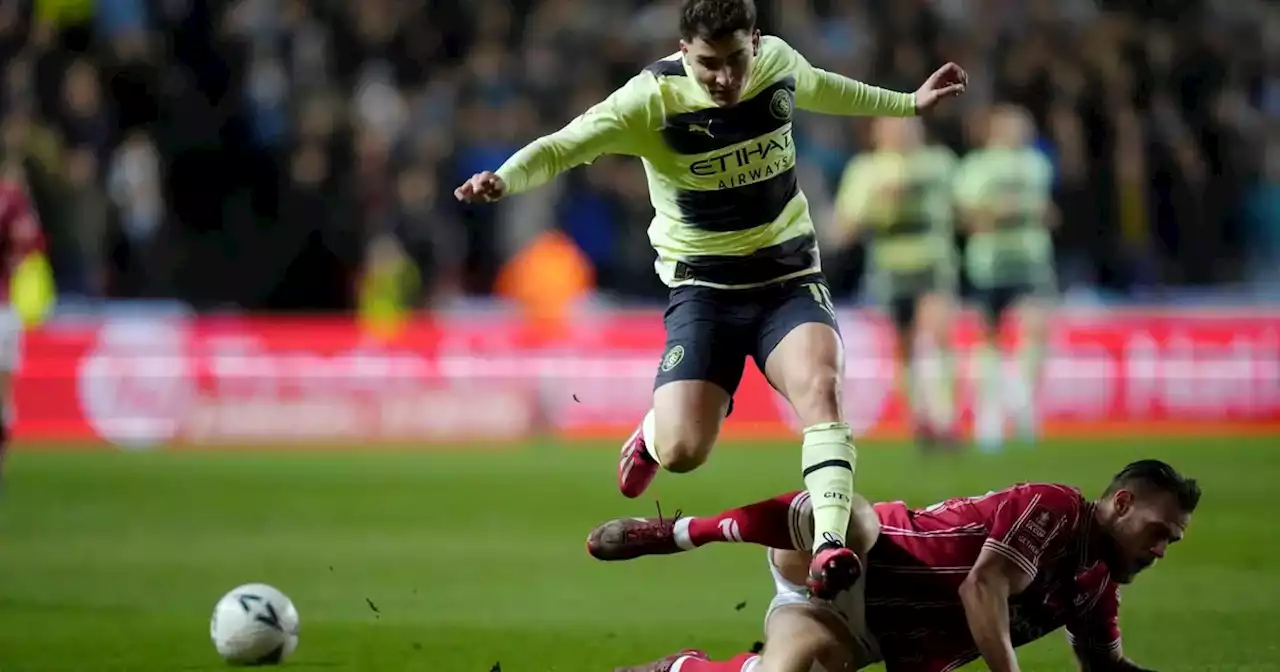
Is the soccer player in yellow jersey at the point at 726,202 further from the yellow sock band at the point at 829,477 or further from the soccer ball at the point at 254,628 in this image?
the soccer ball at the point at 254,628

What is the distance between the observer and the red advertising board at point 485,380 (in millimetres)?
18047

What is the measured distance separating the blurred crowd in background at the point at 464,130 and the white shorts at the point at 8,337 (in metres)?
4.85

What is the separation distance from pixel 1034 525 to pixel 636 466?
2.40 meters

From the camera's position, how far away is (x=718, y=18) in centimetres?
675

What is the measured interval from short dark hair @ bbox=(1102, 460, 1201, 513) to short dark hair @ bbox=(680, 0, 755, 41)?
2.09 meters

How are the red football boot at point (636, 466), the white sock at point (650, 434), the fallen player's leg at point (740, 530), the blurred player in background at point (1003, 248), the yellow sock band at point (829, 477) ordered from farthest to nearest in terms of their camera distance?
the blurred player in background at point (1003, 248), the red football boot at point (636, 466), the white sock at point (650, 434), the fallen player's leg at point (740, 530), the yellow sock band at point (829, 477)

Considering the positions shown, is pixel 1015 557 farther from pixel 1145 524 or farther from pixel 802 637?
pixel 802 637

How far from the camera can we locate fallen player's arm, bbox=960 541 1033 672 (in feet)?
18.4

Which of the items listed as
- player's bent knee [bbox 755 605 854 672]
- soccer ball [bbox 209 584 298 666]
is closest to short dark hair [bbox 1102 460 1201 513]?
player's bent knee [bbox 755 605 854 672]

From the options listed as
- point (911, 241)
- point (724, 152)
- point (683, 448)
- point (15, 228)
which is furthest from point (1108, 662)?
point (911, 241)

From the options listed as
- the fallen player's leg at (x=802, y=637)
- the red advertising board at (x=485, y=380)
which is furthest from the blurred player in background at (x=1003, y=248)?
the fallen player's leg at (x=802, y=637)

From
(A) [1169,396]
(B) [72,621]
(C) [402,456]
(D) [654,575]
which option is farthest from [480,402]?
(B) [72,621]

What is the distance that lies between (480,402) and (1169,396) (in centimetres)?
660

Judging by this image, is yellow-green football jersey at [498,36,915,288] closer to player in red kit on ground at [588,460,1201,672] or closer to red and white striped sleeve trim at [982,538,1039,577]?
player in red kit on ground at [588,460,1201,672]
